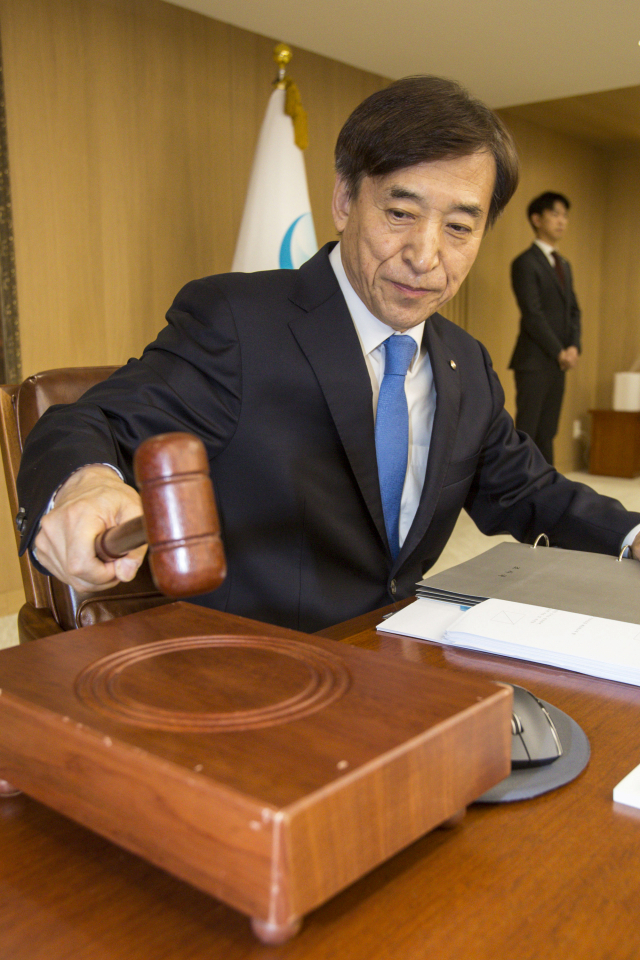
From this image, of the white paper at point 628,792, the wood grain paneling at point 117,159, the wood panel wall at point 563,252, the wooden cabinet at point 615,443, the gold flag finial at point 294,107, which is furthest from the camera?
the wooden cabinet at point 615,443

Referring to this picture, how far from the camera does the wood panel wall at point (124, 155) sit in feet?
12.7

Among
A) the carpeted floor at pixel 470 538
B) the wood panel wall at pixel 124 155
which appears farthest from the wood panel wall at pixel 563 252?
the wood panel wall at pixel 124 155

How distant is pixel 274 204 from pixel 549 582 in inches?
132

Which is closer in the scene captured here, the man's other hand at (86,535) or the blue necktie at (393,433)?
the man's other hand at (86,535)

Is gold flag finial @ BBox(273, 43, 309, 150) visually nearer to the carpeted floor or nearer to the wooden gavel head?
the carpeted floor

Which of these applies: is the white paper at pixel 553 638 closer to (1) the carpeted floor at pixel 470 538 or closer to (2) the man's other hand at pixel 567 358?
(1) the carpeted floor at pixel 470 538

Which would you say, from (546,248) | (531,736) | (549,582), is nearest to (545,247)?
(546,248)

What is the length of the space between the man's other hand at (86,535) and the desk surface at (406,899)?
203 mm

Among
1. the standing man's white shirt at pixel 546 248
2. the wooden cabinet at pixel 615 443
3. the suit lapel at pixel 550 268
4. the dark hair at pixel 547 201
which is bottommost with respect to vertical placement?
the wooden cabinet at pixel 615 443

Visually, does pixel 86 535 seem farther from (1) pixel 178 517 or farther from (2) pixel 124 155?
(2) pixel 124 155

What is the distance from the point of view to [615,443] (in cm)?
793

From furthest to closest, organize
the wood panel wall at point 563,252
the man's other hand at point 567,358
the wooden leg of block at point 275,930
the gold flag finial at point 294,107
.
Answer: the wood panel wall at point 563,252 → the man's other hand at point 567,358 → the gold flag finial at point 294,107 → the wooden leg of block at point 275,930

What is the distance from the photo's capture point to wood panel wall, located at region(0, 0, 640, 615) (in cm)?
386

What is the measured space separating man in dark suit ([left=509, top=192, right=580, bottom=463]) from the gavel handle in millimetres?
5838
